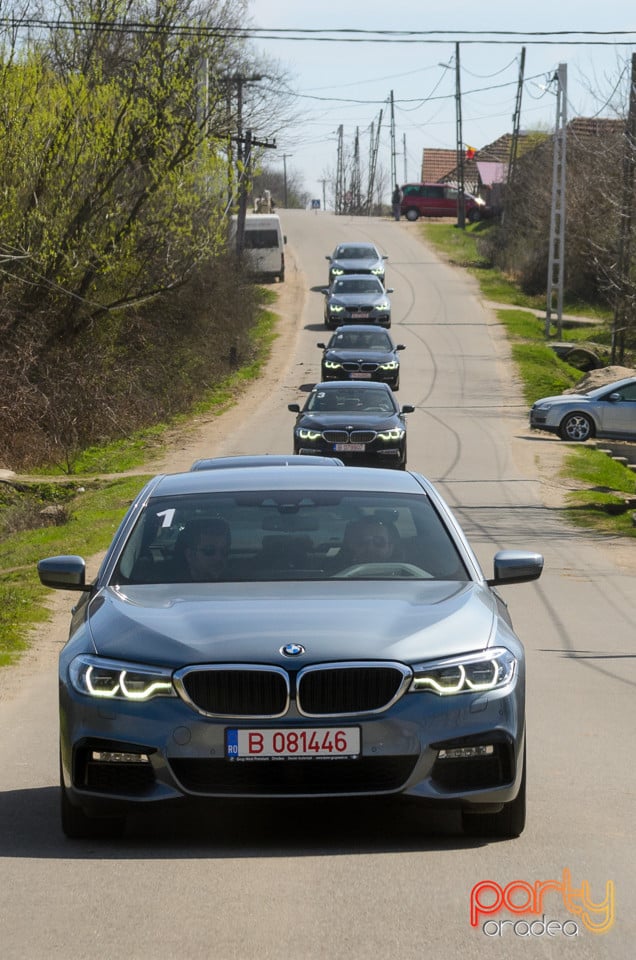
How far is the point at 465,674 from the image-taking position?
559 centimetres

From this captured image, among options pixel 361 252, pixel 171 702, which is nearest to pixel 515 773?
pixel 171 702

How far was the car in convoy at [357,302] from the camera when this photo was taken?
48188mm

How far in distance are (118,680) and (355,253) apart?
54.9m

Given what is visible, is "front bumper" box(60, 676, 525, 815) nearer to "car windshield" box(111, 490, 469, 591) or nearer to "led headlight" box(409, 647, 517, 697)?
"led headlight" box(409, 647, 517, 697)

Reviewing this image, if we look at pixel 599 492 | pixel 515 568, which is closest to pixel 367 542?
pixel 515 568

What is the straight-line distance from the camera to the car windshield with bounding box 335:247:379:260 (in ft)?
194

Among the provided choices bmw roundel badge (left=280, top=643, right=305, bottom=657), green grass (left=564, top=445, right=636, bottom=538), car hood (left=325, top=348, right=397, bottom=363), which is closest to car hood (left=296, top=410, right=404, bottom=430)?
green grass (left=564, top=445, right=636, bottom=538)

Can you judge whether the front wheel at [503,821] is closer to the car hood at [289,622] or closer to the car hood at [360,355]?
the car hood at [289,622]

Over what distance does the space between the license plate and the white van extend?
53.6 metres

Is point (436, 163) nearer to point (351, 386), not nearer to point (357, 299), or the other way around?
point (357, 299)

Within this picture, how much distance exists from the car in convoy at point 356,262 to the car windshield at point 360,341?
1712cm

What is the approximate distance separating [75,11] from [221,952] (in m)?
28.7

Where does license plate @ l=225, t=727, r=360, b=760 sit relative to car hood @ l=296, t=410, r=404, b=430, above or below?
above

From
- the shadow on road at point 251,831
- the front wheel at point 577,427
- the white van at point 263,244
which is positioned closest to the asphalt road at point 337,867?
the shadow on road at point 251,831
